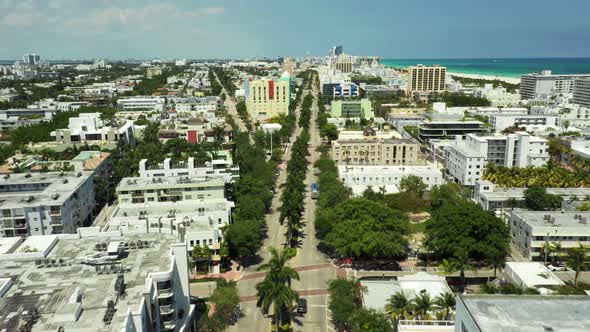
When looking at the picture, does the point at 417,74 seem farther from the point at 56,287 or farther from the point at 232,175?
the point at 56,287

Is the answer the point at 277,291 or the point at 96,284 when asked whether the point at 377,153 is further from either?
the point at 96,284

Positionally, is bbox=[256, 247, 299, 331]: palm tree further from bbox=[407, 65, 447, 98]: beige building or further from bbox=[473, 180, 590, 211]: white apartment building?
bbox=[407, 65, 447, 98]: beige building

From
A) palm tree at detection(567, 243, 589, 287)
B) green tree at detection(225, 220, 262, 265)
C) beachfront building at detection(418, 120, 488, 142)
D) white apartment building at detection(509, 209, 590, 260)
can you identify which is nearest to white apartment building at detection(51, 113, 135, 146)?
green tree at detection(225, 220, 262, 265)

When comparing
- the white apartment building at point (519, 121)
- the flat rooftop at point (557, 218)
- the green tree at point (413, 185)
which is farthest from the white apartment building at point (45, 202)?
the white apartment building at point (519, 121)

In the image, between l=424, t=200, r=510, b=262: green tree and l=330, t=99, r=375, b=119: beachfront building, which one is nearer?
l=424, t=200, r=510, b=262: green tree

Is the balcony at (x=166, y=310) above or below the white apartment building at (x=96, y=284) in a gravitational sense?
below

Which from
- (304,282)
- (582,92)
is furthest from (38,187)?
(582,92)

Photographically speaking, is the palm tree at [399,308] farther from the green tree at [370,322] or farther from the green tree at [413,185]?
the green tree at [413,185]
